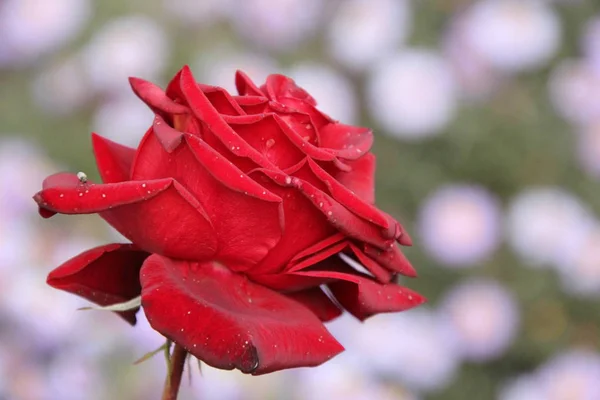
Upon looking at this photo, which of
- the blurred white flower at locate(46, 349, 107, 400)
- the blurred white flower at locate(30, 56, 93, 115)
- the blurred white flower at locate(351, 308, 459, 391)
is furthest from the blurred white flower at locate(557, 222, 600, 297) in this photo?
the blurred white flower at locate(30, 56, 93, 115)

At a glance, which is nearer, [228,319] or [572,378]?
[228,319]

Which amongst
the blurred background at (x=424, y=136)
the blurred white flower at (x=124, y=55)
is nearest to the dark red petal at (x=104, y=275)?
the blurred background at (x=424, y=136)

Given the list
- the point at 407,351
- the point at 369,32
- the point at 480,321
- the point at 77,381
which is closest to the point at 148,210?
the point at 77,381

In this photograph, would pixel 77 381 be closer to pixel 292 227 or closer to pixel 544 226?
pixel 292 227

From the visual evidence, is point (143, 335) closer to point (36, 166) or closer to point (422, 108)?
point (36, 166)

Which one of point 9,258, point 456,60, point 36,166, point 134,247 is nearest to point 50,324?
point 9,258

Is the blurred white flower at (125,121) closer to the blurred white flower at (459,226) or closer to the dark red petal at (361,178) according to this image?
the blurred white flower at (459,226)
